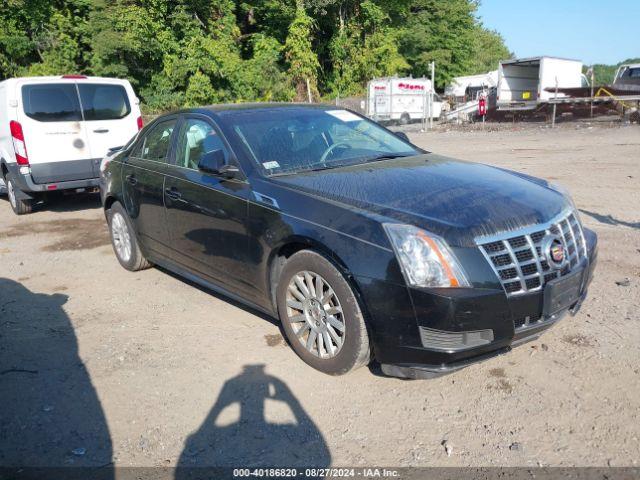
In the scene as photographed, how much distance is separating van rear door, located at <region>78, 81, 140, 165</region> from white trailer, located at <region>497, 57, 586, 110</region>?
67.1 ft

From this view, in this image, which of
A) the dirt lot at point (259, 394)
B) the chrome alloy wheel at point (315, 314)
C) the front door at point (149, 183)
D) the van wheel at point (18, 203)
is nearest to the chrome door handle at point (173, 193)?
the front door at point (149, 183)

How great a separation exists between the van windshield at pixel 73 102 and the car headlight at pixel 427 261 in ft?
24.0

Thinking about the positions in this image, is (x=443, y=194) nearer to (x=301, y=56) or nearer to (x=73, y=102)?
(x=73, y=102)

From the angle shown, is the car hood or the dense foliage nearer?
the car hood

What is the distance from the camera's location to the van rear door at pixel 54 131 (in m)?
8.47

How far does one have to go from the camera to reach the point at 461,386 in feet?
11.6

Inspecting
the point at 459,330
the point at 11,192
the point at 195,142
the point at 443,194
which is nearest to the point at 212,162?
the point at 195,142

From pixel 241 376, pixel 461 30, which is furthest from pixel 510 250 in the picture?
pixel 461 30

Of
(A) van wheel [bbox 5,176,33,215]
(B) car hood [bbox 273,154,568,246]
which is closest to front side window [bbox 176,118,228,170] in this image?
(B) car hood [bbox 273,154,568,246]

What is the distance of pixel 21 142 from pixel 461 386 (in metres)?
7.57

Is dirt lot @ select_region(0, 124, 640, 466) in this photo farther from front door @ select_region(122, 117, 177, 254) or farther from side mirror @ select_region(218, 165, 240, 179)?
side mirror @ select_region(218, 165, 240, 179)

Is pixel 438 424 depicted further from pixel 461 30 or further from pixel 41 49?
pixel 461 30

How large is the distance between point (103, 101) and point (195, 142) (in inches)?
208

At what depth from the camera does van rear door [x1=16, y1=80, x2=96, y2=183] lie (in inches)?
333
